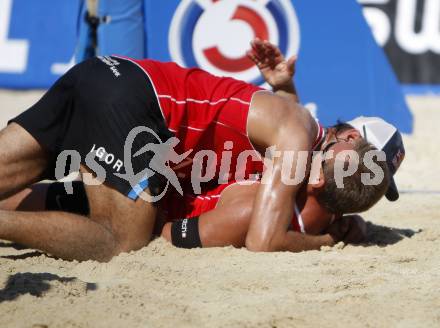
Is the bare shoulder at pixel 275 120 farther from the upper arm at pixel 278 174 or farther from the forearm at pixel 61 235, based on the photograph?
the forearm at pixel 61 235

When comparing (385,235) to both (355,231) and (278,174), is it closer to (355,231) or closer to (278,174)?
(355,231)

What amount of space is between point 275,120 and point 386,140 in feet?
2.14

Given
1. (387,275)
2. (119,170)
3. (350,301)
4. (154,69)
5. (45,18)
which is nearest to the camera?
(350,301)

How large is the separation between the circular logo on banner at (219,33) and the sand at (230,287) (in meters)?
2.55

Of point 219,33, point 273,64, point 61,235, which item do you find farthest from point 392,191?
point 219,33

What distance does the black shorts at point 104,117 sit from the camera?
3.54 meters

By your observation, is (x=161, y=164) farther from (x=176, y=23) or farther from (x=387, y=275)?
(x=176, y=23)

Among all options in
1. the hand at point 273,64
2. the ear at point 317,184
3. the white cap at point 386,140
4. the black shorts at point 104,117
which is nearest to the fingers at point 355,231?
the white cap at point 386,140

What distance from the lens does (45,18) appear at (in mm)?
7461

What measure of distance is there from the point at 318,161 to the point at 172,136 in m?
0.70

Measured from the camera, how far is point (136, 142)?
139 inches

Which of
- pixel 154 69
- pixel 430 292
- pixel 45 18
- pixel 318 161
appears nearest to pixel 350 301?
pixel 430 292

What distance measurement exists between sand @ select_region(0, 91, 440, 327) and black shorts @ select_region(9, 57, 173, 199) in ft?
1.36

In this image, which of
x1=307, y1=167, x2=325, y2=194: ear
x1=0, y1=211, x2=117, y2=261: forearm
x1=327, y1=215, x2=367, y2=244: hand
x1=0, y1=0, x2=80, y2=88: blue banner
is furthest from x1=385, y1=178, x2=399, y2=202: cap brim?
x1=0, y1=0, x2=80, y2=88: blue banner
